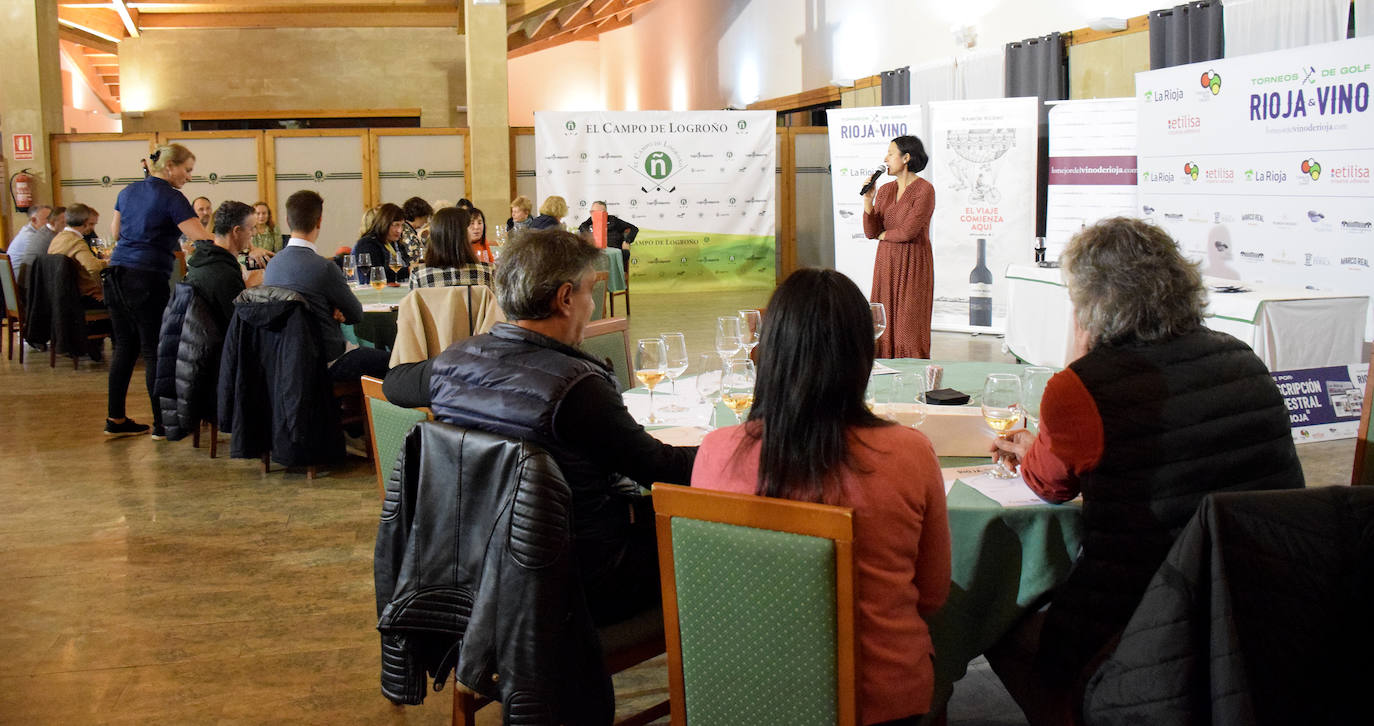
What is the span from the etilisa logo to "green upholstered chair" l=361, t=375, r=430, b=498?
612cm

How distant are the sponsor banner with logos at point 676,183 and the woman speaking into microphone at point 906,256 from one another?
19.0ft

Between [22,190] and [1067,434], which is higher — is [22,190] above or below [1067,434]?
above

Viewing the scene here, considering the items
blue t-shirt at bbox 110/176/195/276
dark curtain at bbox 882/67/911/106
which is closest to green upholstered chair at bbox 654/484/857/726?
blue t-shirt at bbox 110/176/195/276

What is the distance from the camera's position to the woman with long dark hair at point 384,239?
6.83 metres

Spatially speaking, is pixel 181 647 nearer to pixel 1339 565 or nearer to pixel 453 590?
pixel 453 590

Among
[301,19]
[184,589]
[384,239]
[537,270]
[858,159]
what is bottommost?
[184,589]

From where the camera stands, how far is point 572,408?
2109 mm

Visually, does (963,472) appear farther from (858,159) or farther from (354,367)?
(858,159)

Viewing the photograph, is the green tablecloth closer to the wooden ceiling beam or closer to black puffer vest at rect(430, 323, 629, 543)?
black puffer vest at rect(430, 323, 629, 543)

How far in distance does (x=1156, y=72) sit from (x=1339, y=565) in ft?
22.0

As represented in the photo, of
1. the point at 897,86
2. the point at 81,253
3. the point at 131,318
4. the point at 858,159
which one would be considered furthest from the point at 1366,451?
the point at 897,86

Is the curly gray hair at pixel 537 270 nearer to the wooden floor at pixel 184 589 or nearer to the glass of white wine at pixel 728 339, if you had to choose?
the glass of white wine at pixel 728 339

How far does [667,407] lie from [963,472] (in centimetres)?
90

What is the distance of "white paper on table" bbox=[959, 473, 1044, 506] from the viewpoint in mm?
2109
